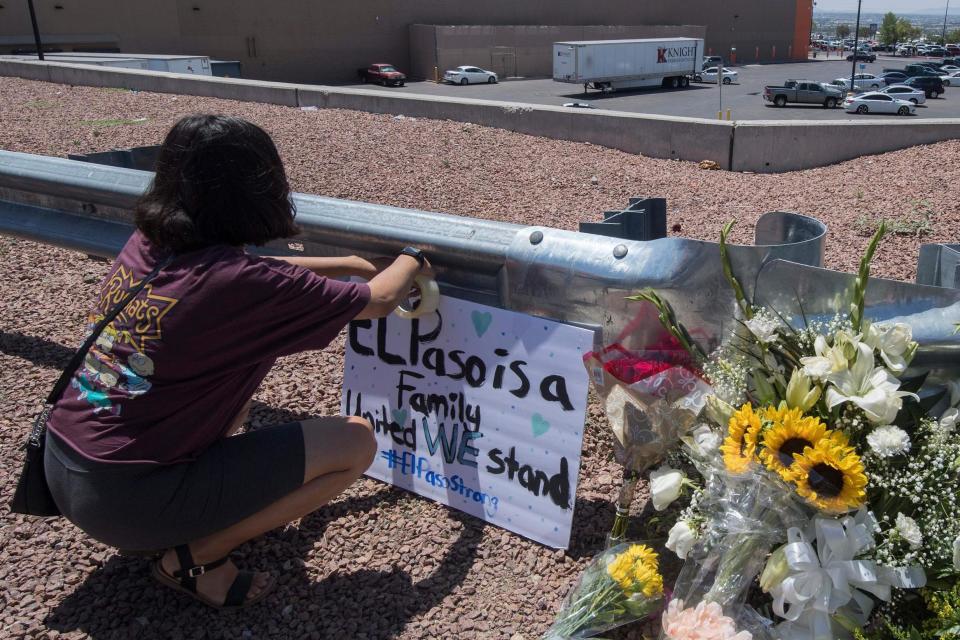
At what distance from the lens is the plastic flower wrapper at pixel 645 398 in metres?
2.58

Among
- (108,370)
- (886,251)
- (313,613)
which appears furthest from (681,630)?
(886,251)

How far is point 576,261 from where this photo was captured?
280 cm

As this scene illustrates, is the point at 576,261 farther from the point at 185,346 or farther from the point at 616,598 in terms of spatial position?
the point at 185,346

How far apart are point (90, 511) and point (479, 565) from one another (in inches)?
48.3

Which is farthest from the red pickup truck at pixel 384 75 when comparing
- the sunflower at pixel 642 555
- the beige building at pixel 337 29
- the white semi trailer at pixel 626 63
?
the sunflower at pixel 642 555

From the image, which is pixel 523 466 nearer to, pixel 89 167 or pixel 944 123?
pixel 89 167

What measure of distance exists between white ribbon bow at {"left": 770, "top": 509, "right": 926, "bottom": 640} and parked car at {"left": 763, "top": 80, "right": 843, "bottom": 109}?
42654 mm

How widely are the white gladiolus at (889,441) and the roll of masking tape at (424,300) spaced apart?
4.97ft

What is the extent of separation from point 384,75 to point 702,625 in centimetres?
4679

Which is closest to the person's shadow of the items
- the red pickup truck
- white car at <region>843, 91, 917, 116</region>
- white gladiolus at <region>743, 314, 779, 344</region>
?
white gladiolus at <region>743, 314, 779, 344</region>

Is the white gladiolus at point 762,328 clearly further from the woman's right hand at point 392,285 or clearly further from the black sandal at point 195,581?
the black sandal at point 195,581

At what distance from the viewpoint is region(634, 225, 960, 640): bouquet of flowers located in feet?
7.07

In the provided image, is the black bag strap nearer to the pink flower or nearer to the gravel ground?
the gravel ground

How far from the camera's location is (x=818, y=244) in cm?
266
